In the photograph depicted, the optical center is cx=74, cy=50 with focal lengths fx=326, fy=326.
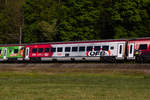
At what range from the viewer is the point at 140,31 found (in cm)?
5097

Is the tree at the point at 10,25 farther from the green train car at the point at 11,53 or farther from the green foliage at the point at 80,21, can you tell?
the green train car at the point at 11,53

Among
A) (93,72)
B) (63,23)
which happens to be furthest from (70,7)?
(93,72)

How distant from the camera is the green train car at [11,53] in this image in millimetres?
53438

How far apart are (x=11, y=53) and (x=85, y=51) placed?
16.1 m

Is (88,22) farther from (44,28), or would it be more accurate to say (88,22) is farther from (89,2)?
(44,28)

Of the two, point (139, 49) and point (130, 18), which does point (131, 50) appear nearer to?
point (139, 49)

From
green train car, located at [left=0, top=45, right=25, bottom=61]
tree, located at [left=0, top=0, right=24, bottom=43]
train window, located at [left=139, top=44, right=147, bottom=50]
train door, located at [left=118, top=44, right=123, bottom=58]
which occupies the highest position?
tree, located at [left=0, top=0, right=24, bottom=43]

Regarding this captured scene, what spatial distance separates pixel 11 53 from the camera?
54.7m

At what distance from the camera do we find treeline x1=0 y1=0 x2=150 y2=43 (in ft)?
168

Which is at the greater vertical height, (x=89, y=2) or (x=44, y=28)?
(x=89, y=2)

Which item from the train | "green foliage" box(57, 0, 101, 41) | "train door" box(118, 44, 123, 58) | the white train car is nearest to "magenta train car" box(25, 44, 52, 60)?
the train

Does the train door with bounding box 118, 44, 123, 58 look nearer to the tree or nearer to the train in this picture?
the train

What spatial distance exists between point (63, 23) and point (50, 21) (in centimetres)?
664

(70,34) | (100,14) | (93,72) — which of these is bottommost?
(93,72)
